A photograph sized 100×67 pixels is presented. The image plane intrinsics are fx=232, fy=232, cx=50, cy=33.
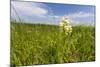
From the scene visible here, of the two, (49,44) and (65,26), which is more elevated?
(65,26)

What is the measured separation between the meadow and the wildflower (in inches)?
2.2

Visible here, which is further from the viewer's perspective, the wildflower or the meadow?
the wildflower

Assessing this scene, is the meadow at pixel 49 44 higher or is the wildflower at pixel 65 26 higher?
the wildflower at pixel 65 26

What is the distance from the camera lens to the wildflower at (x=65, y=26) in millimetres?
3041

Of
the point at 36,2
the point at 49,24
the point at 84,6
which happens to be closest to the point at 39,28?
the point at 49,24

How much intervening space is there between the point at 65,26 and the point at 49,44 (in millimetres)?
324

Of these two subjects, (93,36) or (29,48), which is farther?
(93,36)

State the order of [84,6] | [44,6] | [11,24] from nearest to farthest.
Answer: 1. [11,24]
2. [44,6]
3. [84,6]

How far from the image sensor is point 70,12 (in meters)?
3.08

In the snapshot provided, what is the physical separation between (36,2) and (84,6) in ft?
2.28

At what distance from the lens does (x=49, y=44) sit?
2.97m

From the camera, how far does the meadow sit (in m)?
2.81

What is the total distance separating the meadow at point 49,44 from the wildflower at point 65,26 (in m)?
0.06

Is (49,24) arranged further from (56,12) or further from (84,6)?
(84,6)
